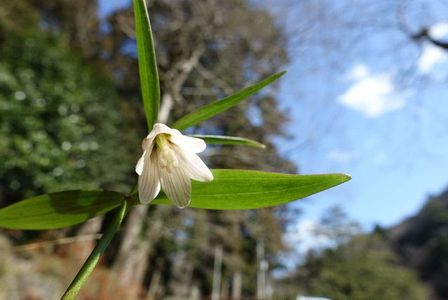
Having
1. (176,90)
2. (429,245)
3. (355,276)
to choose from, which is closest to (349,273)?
(355,276)

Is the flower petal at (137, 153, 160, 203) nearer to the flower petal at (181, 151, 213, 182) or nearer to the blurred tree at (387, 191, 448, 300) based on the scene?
the flower petal at (181, 151, 213, 182)

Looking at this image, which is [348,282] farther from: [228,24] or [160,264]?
[228,24]

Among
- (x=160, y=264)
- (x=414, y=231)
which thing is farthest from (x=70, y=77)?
(x=414, y=231)

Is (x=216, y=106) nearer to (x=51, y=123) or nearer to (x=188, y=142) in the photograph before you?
(x=188, y=142)

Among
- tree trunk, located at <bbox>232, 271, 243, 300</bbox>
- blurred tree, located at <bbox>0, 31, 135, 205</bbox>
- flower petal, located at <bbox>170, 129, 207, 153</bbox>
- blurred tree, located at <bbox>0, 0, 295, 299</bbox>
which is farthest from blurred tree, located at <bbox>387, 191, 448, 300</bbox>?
flower petal, located at <bbox>170, 129, 207, 153</bbox>

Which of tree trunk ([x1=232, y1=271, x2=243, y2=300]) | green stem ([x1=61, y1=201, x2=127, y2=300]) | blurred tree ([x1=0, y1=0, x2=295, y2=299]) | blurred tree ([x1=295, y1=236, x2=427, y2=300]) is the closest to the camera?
green stem ([x1=61, y1=201, x2=127, y2=300])
